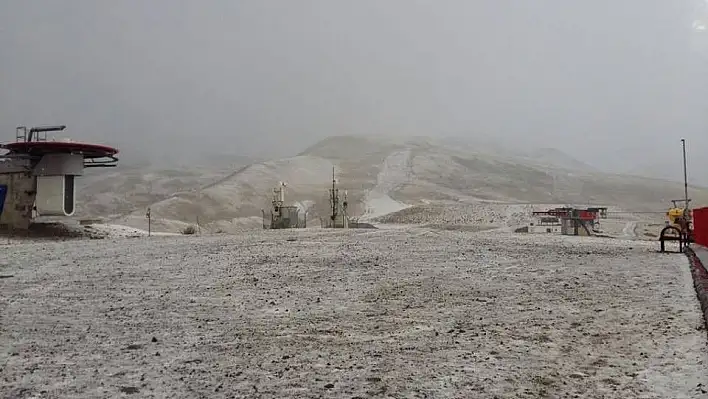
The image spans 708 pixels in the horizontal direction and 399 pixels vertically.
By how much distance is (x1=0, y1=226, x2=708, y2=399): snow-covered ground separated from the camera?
5.25m

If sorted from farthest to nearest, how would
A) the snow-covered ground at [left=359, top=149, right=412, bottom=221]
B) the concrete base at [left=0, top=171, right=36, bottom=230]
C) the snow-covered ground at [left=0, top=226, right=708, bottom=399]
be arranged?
the snow-covered ground at [left=359, top=149, right=412, bottom=221] < the concrete base at [left=0, top=171, right=36, bottom=230] < the snow-covered ground at [left=0, top=226, right=708, bottom=399]

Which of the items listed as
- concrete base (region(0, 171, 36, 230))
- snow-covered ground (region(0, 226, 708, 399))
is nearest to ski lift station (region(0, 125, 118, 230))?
concrete base (region(0, 171, 36, 230))

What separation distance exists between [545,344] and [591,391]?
1.56 m

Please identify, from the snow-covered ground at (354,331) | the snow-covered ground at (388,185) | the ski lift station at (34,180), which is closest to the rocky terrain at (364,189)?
the snow-covered ground at (388,185)

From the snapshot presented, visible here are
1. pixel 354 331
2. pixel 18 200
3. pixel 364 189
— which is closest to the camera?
pixel 354 331

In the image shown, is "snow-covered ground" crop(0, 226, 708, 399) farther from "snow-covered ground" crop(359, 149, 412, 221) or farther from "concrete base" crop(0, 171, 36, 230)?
"snow-covered ground" crop(359, 149, 412, 221)

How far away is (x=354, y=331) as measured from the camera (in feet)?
24.1

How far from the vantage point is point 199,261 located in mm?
15242

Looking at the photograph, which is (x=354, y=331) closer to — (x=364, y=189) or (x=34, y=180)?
(x=34, y=180)

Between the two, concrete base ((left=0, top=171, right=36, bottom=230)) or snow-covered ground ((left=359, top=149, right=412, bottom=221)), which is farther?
snow-covered ground ((left=359, top=149, right=412, bottom=221))

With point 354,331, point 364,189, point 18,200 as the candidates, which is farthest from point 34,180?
point 364,189

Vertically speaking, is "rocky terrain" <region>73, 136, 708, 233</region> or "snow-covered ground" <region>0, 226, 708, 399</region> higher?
"rocky terrain" <region>73, 136, 708, 233</region>

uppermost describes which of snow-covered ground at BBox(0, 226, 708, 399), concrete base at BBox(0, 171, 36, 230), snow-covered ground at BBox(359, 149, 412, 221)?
snow-covered ground at BBox(359, 149, 412, 221)

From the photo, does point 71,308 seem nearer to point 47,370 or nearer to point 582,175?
point 47,370
